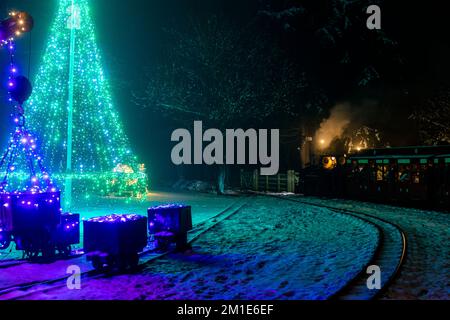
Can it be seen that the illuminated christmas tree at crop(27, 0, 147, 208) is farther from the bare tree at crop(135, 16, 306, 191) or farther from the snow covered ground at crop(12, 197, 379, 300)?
the bare tree at crop(135, 16, 306, 191)

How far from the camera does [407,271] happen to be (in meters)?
7.94

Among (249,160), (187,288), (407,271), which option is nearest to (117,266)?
(187,288)

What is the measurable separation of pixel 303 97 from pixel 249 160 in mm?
6479

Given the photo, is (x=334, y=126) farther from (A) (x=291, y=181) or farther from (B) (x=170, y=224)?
(B) (x=170, y=224)

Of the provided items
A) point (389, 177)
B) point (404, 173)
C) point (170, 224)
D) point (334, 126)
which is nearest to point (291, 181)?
point (389, 177)

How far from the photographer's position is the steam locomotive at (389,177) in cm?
2005

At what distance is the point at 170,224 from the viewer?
991 cm

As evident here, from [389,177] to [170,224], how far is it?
16.0 m

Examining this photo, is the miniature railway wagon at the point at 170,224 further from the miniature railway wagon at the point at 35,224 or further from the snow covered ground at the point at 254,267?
the miniature railway wagon at the point at 35,224

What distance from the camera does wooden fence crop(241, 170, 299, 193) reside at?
29.0 m

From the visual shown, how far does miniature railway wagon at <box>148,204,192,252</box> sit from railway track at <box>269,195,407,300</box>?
414 centimetres

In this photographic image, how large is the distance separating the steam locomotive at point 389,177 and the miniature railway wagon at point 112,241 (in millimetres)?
16242
